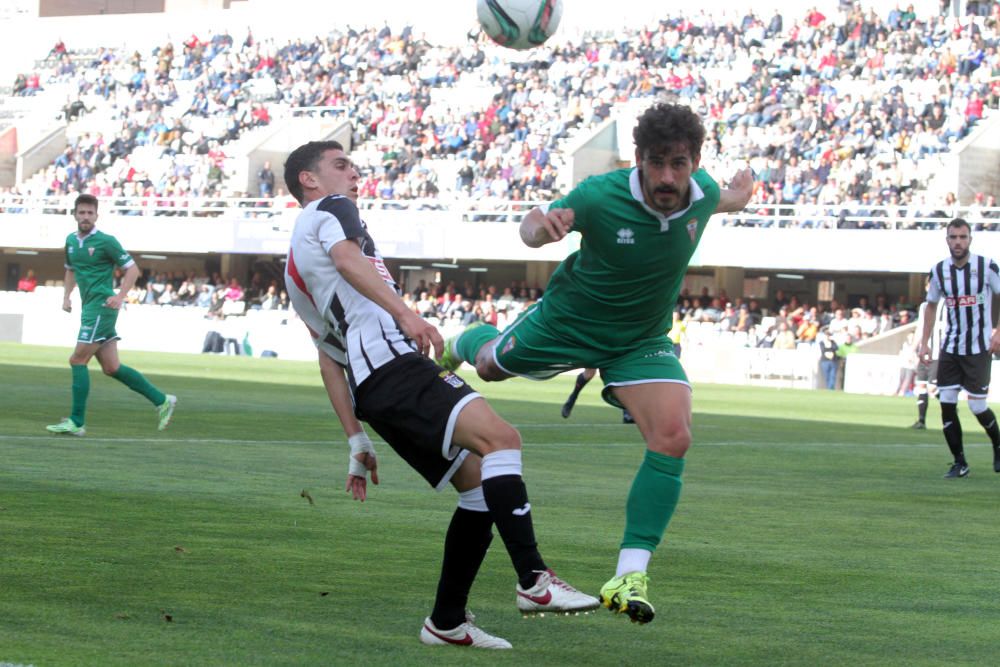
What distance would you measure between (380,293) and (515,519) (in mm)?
875

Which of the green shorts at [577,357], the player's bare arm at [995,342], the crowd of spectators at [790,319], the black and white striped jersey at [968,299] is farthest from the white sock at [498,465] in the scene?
the crowd of spectators at [790,319]

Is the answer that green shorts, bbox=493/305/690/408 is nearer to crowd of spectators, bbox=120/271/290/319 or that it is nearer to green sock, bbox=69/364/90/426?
green sock, bbox=69/364/90/426

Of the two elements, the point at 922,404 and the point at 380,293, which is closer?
the point at 380,293

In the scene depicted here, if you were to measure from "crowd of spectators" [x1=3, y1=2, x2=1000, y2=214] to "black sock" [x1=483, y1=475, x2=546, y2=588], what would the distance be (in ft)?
105

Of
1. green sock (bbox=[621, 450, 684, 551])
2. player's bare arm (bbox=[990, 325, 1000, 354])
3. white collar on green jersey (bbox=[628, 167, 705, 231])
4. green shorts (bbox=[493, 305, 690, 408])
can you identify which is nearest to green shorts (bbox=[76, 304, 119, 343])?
player's bare arm (bbox=[990, 325, 1000, 354])

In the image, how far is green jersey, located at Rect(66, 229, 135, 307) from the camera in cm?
1397

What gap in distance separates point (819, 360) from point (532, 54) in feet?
62.9

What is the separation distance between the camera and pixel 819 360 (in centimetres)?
3444

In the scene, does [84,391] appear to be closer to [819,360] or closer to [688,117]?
[688,117]

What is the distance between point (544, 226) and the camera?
5742 mm

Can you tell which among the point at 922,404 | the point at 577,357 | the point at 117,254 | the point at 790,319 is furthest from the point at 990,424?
the point at 790,319

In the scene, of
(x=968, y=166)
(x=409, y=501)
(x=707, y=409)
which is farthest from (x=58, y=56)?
(x=409, y=501)

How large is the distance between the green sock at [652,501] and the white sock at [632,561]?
1.3 inches

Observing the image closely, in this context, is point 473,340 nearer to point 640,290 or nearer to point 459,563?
point 640,290
